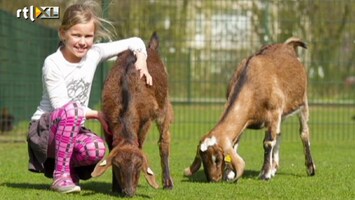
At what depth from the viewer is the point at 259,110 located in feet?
31.6

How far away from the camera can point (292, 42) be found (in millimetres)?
11156

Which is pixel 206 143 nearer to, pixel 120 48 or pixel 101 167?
pixel 120 48

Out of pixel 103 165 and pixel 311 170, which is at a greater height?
pixel 103 165

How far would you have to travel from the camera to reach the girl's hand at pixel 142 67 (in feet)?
25.9

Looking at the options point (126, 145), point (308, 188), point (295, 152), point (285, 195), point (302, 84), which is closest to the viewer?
point (126, 145)

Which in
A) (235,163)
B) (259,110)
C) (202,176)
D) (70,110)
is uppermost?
(70,110)

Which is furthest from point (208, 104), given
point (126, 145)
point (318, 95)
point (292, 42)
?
point (126, 145)

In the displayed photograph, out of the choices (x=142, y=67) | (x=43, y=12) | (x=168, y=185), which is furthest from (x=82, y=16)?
(x=43, y=12)

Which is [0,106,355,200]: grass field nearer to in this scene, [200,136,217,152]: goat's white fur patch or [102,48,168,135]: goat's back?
[200,136,217,152]: goat's white fur patch

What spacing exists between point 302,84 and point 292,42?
747mm

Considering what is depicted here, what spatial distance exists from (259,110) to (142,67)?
2070 mm

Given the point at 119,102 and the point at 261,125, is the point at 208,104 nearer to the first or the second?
the point at 261,125

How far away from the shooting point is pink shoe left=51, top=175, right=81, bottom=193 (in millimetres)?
7578

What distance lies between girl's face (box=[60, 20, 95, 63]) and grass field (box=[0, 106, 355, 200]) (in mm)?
1165
